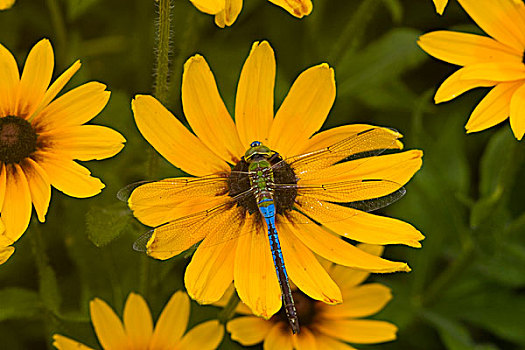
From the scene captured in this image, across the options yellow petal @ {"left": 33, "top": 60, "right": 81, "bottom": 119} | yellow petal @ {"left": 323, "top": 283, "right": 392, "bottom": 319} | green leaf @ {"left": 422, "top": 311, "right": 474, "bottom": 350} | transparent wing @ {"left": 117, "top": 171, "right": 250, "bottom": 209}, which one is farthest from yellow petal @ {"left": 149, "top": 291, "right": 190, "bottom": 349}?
green leaf @ {"left": 422, "top": 311, "right": 474, "bottom": 350}

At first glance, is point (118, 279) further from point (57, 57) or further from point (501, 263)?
point (501, 263)

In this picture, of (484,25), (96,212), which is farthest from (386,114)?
(96,212)

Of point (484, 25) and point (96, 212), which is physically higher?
point (484, 25)

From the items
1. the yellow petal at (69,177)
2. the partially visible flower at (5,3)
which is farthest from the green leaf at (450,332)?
the partially visible flower at (5,3)

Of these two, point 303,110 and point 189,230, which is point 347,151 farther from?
point 189,230

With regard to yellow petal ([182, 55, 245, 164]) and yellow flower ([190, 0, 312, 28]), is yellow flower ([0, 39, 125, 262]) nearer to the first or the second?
yellow petal ([182, 55, 245, 164])

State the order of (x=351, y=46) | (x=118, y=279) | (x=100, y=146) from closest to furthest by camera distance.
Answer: (x=100, y=146)
(x=118, y=279)
(x=351, y=46)

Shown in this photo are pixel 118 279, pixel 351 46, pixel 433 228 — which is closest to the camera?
pixel 118 279
